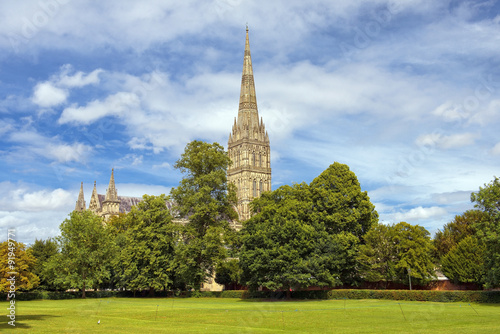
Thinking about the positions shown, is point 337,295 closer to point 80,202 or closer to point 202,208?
point 202,208

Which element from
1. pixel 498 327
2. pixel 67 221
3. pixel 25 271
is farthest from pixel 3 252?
pixel 498 327

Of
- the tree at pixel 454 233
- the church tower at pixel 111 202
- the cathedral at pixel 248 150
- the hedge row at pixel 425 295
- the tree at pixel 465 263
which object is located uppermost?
the cathedral at pixel 248 150

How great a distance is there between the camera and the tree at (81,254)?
209ft

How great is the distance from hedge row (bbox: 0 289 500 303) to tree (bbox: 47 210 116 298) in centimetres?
269

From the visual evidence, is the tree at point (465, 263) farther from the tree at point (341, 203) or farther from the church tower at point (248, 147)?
the church tower at point (248, 147)

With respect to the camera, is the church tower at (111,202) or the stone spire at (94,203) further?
the stone spire at (94,203)

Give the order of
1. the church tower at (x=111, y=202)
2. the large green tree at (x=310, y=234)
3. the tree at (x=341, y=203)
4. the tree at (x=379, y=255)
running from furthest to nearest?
the church tower at (x=111, y=202) < the tree at (x=341, y=203) < the tree at (x=379, y=255) < the large green tree at (x=310, y=234)

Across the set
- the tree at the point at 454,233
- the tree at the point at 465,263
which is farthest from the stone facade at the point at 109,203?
the tree at the point at 465,263

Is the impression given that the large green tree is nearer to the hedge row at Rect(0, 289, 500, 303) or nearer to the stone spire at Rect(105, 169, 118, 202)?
the hedge row at Rect(0, 289, 500, 303)

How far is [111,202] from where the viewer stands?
12188 centimetres

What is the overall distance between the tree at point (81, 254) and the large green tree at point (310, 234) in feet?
69.6

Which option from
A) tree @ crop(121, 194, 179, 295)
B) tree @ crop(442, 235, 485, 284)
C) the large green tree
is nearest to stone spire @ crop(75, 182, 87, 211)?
tree @ crop(121, 194, 179, 295)

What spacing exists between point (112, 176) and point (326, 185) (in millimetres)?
78301

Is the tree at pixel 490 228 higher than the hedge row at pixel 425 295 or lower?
higher
